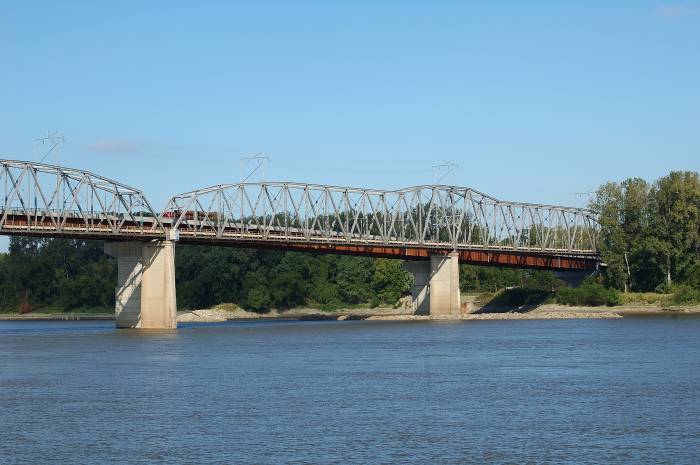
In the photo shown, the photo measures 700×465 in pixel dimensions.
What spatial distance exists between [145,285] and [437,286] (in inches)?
1938

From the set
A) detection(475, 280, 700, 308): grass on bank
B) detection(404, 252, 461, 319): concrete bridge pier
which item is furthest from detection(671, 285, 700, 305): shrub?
detection(404, 252, 461, 319): concrete bridge pier

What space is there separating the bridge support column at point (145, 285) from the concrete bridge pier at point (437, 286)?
44627 millimetres

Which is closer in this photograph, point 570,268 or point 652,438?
point 652,438

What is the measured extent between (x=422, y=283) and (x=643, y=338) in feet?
213

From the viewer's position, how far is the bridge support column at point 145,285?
122 meters

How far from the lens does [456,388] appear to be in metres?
59.3

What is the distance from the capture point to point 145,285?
12181 centimetres

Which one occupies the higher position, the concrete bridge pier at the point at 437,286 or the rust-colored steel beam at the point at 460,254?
the rust-colored steel beam at the point at 460,254

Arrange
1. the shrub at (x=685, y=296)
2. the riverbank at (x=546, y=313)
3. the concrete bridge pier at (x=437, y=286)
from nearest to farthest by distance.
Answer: the concrete bridge pier at (x=437, y=286) < the riverbank at (x=546, y=313) < the shrub at (x=685, y=296)

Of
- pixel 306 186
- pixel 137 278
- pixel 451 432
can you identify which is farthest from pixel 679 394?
pixel 306 186

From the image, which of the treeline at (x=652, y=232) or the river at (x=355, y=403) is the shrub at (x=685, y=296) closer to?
the treeline at (x=652, y=232)

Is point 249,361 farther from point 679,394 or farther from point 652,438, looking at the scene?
point 652,438

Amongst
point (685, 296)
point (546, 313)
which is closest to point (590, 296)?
point (546, 313)

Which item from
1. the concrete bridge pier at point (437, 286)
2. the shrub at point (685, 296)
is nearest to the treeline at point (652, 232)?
the shrub at point (685, 296)
